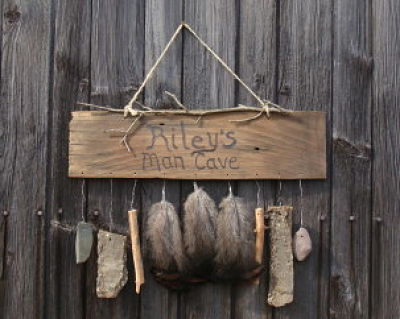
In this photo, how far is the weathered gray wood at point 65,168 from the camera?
1.51 metres

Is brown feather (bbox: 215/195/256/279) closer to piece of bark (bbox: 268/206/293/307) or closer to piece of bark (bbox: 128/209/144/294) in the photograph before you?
piece of bark (bbox: 268/206/293/307)

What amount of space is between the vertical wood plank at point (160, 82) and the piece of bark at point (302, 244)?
382 mm

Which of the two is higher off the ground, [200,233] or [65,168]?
[65,168]

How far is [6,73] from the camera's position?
5.04 feet

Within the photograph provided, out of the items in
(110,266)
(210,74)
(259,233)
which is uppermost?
(210,74)

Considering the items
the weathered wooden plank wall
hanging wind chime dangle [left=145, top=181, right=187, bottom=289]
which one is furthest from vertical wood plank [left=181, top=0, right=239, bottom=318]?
hanging wind chime dangle [left=145, top=181, right=187, bottom=289]

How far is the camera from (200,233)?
1420 mm

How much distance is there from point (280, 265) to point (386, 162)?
479mm

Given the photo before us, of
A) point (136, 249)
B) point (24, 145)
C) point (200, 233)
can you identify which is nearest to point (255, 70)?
point (200, 233)

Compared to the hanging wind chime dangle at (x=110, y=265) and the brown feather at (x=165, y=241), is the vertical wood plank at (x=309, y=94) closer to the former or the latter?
the brown feather at (x=165, y=241)

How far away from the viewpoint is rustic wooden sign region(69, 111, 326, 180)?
147cm

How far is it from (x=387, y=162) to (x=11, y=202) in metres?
1.21

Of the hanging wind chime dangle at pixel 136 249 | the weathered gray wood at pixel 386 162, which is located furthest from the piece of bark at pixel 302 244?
the hanging wind chime dangle at pixel 136 249

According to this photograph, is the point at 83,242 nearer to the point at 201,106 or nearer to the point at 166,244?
the point at 166,244
